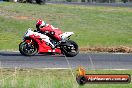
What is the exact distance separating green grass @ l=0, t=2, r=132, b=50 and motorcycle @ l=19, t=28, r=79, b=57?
3657 millimetres

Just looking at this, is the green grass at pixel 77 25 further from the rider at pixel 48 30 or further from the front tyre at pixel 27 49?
the rider at pixel 48 30

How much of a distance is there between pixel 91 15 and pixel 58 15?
3457 millimetres

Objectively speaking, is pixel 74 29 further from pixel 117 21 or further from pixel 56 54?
pixel 56 54

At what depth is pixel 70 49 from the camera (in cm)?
2092

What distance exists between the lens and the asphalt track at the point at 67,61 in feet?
58.9

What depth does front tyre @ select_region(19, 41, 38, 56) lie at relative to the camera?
20703 mm

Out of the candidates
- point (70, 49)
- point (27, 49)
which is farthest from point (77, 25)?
point (27, 49)

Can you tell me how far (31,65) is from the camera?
17.9 m

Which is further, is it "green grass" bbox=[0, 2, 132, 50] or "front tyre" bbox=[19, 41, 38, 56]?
"green grass" bbox=[0, 2, 132, 50]

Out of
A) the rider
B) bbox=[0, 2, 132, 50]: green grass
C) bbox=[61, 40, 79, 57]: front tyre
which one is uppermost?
the rider

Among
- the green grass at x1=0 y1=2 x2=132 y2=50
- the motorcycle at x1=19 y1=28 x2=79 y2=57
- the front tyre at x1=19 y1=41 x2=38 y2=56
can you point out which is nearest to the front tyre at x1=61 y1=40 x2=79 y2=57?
the motorcycle at x1=19 y1=28 x2=79 y2=57

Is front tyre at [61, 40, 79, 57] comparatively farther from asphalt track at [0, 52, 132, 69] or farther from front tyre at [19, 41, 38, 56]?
front tyre at [19, 41, 38, 56]

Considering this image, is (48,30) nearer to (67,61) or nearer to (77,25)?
(67,61)

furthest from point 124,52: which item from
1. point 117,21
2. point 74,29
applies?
point 117,21
